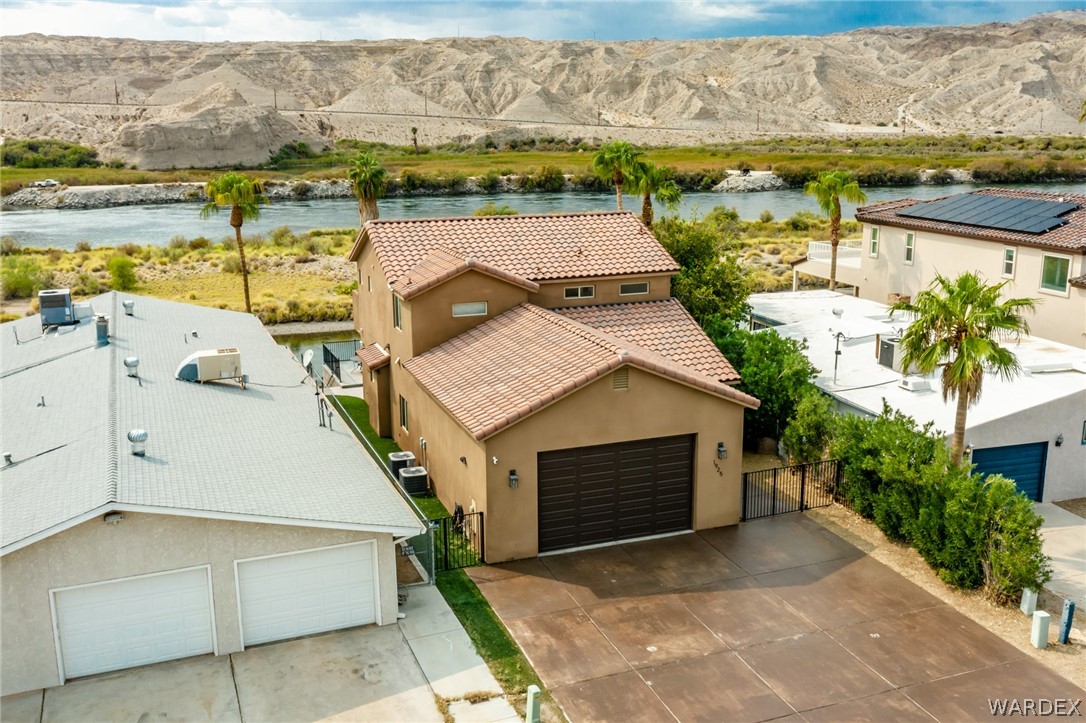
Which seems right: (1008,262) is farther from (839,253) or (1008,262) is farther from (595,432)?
(595,432)

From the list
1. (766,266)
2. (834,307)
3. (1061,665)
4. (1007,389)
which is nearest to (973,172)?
(766,266)

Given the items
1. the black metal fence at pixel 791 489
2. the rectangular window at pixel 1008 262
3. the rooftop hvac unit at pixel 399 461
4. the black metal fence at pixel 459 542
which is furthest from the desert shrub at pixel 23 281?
the rectangular window at pixel 1008 262

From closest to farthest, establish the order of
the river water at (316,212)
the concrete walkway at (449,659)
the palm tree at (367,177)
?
the concrete walkway at (449,659) → the palm tree at (367,177) → the river water at (316,212)

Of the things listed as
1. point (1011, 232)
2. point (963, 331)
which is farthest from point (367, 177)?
point (963, 331)

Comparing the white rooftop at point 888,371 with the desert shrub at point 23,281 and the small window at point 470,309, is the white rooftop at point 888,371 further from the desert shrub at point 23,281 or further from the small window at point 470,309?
the desert shrub at point 23,281

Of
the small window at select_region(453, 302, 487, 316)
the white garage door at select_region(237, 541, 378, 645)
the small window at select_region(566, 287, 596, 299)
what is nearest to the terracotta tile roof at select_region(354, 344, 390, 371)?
the small window at select_region(453, 302, 487, 316)

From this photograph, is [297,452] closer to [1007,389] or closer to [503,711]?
[503,711]

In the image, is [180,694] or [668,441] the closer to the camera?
[180,694]
